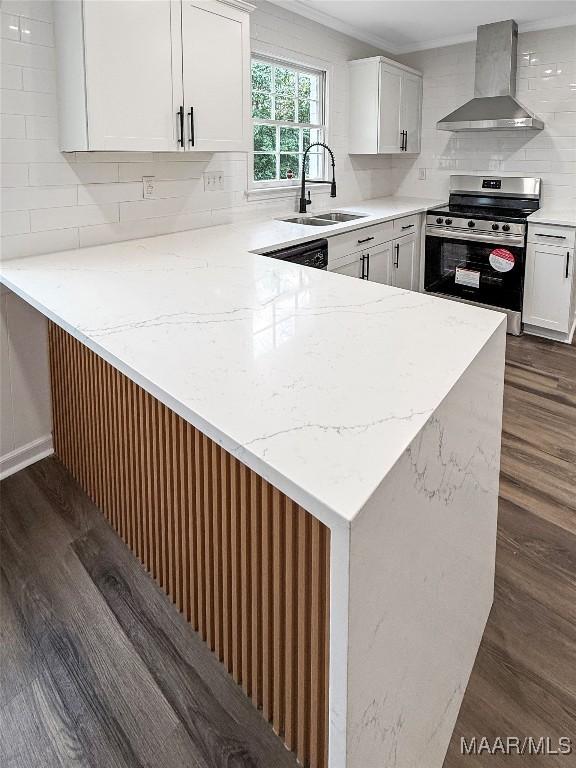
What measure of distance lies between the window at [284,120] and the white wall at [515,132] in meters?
1.33

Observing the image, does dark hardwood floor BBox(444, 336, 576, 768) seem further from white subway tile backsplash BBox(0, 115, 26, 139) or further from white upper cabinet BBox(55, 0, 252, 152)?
white subway tile backsplash BBox(0, 115, 26, 139)

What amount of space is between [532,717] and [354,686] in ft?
2.83

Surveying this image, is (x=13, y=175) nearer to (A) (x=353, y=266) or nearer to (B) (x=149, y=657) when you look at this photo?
(B) (x=149, y=657)

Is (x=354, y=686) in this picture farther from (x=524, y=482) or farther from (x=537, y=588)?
(x=524, y=482)

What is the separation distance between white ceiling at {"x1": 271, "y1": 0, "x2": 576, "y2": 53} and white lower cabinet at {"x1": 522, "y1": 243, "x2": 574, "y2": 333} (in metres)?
1.70

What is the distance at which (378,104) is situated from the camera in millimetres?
4473

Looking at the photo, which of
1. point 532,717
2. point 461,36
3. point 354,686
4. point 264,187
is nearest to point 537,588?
point 532,717

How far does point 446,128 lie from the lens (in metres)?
4.65

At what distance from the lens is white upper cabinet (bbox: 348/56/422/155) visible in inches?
175

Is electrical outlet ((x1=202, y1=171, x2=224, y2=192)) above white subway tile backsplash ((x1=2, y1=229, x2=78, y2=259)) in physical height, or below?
above

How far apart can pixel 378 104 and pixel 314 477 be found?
4386mm

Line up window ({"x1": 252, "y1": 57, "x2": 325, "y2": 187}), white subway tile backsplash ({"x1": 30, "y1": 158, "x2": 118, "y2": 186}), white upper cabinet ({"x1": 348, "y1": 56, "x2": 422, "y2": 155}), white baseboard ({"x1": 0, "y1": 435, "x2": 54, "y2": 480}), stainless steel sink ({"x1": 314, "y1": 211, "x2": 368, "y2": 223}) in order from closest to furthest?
white subway tile backsplash ({"x1": 30, "y1": 158, "x2": 118, "y2": 186}), white baseboard ({"x1": 0, "y1": 435, "x2": 54, "y2": 480}), window ({"x1": 252, "y1": 57, "x2": 325, "y2": 187}), stainless steel sink ({"x1": 314, "y1": 211, "x2": 368, "y2": 223}), white upper cabinet ({"x1": 348, "y1": 56, "x2": 422, "y2": 155})

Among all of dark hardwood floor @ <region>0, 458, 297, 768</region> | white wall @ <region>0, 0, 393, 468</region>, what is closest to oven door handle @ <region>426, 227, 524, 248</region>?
white wall @ <region>0, 0, 393, 468</region>

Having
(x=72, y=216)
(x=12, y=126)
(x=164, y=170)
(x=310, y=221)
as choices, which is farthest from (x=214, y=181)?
(x=12, y=126)
